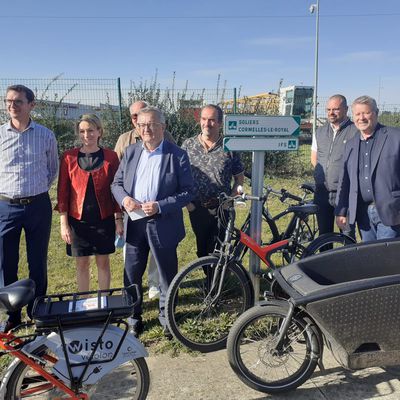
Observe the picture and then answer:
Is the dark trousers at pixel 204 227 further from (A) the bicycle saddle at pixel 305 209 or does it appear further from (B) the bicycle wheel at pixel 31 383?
(B) the bicycle wheel at pixel 31 383

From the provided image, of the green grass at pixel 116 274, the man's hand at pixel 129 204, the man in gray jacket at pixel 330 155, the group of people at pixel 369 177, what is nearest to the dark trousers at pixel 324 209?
the man in gray jacket at pixel 330 155

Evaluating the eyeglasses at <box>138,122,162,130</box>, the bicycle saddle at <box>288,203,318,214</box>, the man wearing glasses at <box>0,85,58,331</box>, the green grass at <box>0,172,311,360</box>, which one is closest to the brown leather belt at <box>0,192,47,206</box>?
the man wearing glasses at <box>0,85,58,331</box>

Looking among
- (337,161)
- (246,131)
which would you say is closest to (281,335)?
(246,131)

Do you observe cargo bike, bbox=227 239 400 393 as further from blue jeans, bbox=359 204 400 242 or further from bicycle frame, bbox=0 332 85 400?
bicycle frame, bbox=0 332 85 400

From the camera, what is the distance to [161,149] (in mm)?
3258

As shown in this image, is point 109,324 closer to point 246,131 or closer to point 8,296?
point 8,296

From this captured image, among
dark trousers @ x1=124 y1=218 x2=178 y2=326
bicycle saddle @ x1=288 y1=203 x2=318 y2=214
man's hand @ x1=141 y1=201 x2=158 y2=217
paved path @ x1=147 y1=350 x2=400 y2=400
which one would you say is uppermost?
man's hand @ x1=141 y1=201 x2=158 y2=217

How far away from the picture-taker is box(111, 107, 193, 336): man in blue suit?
3172 millimetres

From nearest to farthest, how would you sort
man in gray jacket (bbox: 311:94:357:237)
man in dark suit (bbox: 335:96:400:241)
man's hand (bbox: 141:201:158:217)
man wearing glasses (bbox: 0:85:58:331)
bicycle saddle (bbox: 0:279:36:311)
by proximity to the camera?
1. bicycle saddle (bbox: 0:279:36:311)
2. man's hand (bbox: 141:201:158:217)
3. man wearing glasses (bbox: 0:85:58:331)
4. man in dark suit (bbox: 335:96:400:241)
5. man in gray jacket (bbox: 311:94:357:237)

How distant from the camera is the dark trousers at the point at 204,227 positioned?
3.96 meters

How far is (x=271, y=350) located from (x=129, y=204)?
1.43 metres

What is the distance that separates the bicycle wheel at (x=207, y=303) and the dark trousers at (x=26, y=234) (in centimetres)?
116

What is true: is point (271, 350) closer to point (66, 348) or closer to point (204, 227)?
point (66, 348)

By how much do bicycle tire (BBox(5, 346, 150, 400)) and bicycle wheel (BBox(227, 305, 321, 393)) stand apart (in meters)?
0.59
